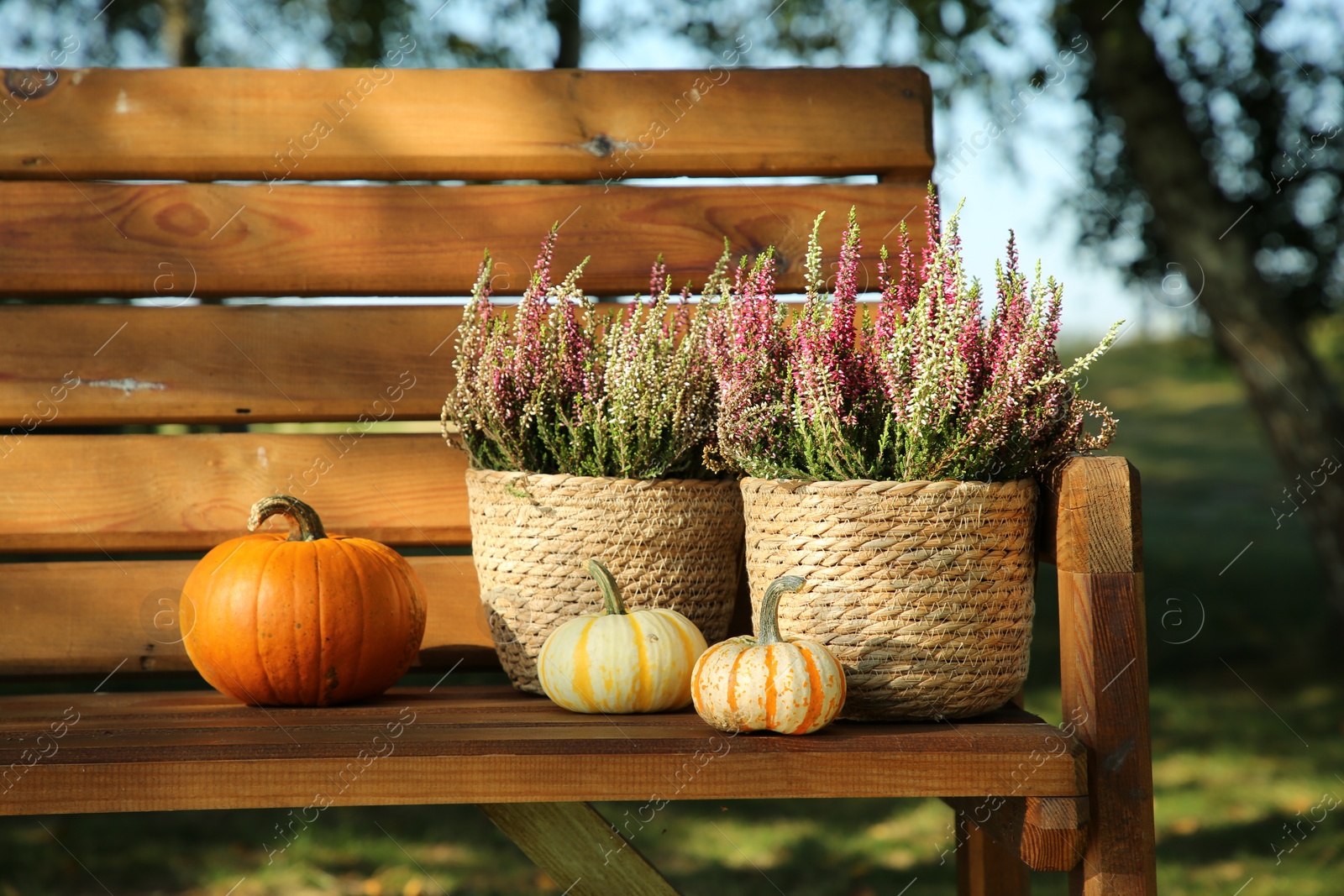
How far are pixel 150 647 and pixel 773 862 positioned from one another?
83.9 inches

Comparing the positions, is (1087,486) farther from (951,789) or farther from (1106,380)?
(1106,380)

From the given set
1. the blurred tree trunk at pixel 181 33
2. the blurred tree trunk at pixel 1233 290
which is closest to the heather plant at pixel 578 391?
the blurred tree trunk at pixel 1233 290

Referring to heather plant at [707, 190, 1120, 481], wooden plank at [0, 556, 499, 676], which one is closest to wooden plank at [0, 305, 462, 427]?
wooden plank at [0, 556, 499, 676]

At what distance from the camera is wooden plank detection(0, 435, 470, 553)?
197 cm

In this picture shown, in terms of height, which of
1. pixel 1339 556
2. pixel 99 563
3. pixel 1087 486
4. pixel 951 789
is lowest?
pixel 1339 556

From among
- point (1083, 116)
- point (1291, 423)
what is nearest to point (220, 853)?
point (1291, 423)

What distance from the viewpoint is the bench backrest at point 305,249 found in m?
1.97

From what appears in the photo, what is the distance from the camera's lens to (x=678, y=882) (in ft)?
10.7

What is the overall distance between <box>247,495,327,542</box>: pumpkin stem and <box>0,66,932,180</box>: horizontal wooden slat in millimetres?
656

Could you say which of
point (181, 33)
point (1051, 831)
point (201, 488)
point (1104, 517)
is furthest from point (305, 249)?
point (181, 33)

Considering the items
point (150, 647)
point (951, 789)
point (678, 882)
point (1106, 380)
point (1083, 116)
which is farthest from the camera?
point (1106, 380)

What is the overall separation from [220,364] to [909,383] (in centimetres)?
125

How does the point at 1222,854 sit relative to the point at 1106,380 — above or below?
below

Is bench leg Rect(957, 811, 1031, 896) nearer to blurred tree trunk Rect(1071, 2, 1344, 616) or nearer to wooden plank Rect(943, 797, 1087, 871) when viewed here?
wooden plank Rect(943, 797, 1087, 871)
